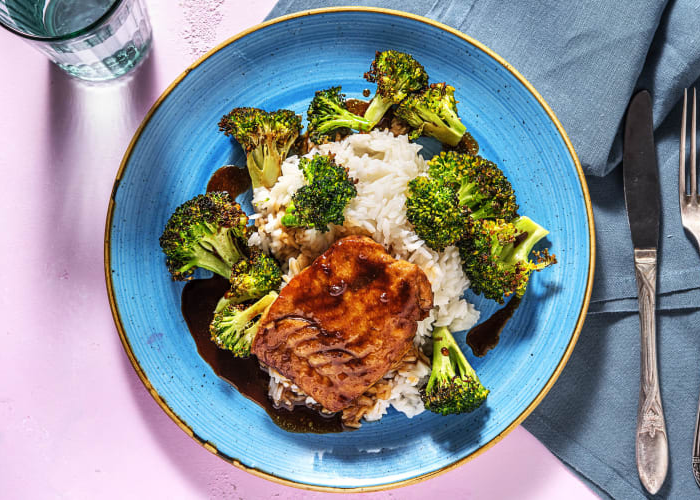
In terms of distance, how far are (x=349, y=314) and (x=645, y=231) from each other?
87.3 inches

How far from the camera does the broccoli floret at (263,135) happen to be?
132 inches

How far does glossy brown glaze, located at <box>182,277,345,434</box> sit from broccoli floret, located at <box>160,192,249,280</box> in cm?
21

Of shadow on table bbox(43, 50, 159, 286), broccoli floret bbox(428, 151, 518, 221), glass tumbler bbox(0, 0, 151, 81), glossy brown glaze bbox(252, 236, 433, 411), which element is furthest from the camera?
shadow on table bbox(43, 50, 159, 286)

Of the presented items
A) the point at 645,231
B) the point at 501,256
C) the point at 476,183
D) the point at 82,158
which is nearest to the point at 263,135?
the point at 476,183

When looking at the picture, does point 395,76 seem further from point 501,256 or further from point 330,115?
point 501,256

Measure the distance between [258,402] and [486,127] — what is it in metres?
2.45

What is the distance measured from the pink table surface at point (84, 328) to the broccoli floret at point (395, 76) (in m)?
1.18

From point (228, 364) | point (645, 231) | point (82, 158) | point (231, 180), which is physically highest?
point (645, 231)

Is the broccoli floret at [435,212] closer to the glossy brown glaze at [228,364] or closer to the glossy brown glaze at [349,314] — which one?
the glossy brown glaze at [349,314]

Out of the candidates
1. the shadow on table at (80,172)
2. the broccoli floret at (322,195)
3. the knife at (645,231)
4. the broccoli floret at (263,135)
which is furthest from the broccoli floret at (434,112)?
the shadow on table at (80,172)

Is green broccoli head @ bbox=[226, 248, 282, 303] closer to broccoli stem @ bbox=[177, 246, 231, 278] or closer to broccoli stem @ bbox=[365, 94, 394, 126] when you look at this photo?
broccoli stem @ bbox=[177, 246, 231, 278]

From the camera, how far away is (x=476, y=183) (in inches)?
127

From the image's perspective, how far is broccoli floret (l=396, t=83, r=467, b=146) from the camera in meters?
3.30

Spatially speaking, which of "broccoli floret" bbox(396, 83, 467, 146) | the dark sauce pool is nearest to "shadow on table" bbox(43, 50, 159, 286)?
the dark sauce pool
